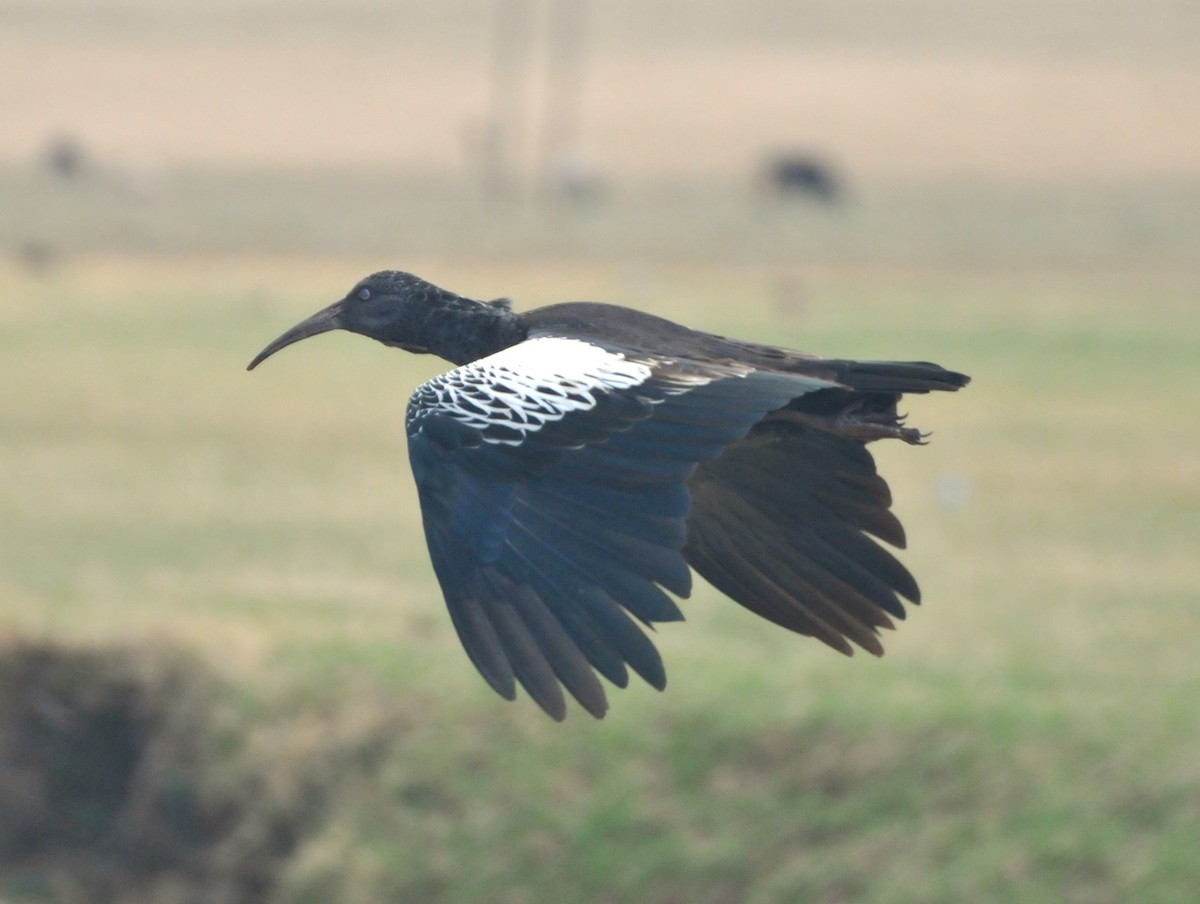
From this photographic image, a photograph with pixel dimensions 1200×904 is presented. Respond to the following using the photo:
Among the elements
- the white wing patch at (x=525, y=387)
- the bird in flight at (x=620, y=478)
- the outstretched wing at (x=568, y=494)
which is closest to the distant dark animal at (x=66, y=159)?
the bird in flight at (x=620, y=478)

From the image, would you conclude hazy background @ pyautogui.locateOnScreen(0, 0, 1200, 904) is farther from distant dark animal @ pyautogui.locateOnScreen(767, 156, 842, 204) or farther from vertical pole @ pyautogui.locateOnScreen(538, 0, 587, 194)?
vertical pole @ pyautogui.locateOnScreen(538, 0, 587, 194)

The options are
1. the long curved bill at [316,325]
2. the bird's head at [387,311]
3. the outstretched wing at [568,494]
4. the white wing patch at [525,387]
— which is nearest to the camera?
the outstretched wing at [568,494]

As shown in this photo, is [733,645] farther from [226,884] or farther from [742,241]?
[742,241]

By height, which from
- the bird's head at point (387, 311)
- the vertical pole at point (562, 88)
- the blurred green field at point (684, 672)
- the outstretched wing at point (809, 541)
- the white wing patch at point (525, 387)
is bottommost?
the blurred green field at point (684, 672)

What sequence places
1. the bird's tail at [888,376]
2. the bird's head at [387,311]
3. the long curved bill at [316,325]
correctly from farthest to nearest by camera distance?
the long curved bill at [316,325] < the bird's head at [387,311] < the bird's tail at [888,376]

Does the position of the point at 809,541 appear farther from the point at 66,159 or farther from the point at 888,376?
the point at 66,159

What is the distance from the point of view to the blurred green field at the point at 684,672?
29.5 ft

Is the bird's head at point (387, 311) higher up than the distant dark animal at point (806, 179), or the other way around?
the distant dark animal at point (806, 179)

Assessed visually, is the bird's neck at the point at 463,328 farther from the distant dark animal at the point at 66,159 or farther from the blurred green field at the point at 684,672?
the distant dark animal at the point at 66,159

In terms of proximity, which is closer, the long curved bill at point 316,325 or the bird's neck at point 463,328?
the bird's neck at point 463,328

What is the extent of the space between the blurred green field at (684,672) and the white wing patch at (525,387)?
4.21 meters

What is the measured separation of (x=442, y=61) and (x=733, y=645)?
66616 millimetres

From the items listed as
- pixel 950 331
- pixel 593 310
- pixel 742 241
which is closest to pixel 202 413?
pixel 950 331

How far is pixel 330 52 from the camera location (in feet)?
256
